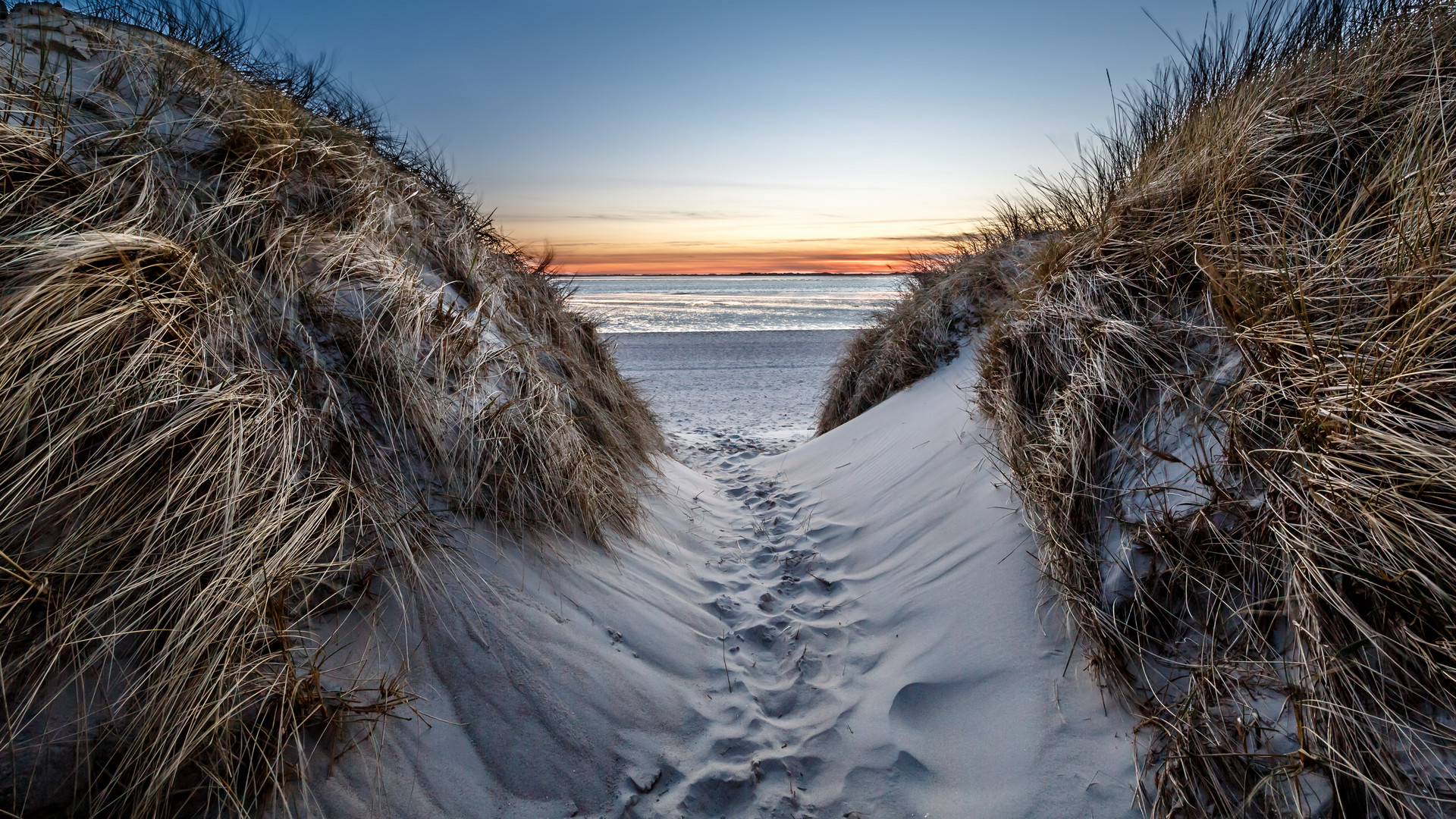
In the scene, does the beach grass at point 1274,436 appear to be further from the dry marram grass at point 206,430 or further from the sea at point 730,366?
the sea at point 730,366

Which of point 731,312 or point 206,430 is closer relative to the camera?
point 206,430

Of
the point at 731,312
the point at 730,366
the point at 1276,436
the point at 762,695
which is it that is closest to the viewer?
the point at 1276,436

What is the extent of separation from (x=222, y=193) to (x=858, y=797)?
3.37 m

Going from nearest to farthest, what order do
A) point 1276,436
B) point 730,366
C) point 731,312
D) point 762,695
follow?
point 1276,436
point 762,695
point 730,366
point 731,312

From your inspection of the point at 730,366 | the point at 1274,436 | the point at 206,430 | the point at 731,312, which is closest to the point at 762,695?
the point at 1274,436

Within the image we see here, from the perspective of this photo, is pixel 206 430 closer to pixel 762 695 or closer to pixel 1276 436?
pixel 762 695

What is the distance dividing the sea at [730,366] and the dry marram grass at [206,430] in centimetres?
299

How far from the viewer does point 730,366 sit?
13.2 m

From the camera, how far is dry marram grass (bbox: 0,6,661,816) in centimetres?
144

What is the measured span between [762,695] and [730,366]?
10895mm

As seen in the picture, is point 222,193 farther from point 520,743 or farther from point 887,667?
point 887,667

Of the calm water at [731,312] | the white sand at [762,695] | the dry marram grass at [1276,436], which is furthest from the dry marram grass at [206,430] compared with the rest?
the calm water at [731,312]

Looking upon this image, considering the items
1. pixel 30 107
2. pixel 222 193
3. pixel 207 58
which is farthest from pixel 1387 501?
pixel 207 58

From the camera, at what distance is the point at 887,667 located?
2484mm
